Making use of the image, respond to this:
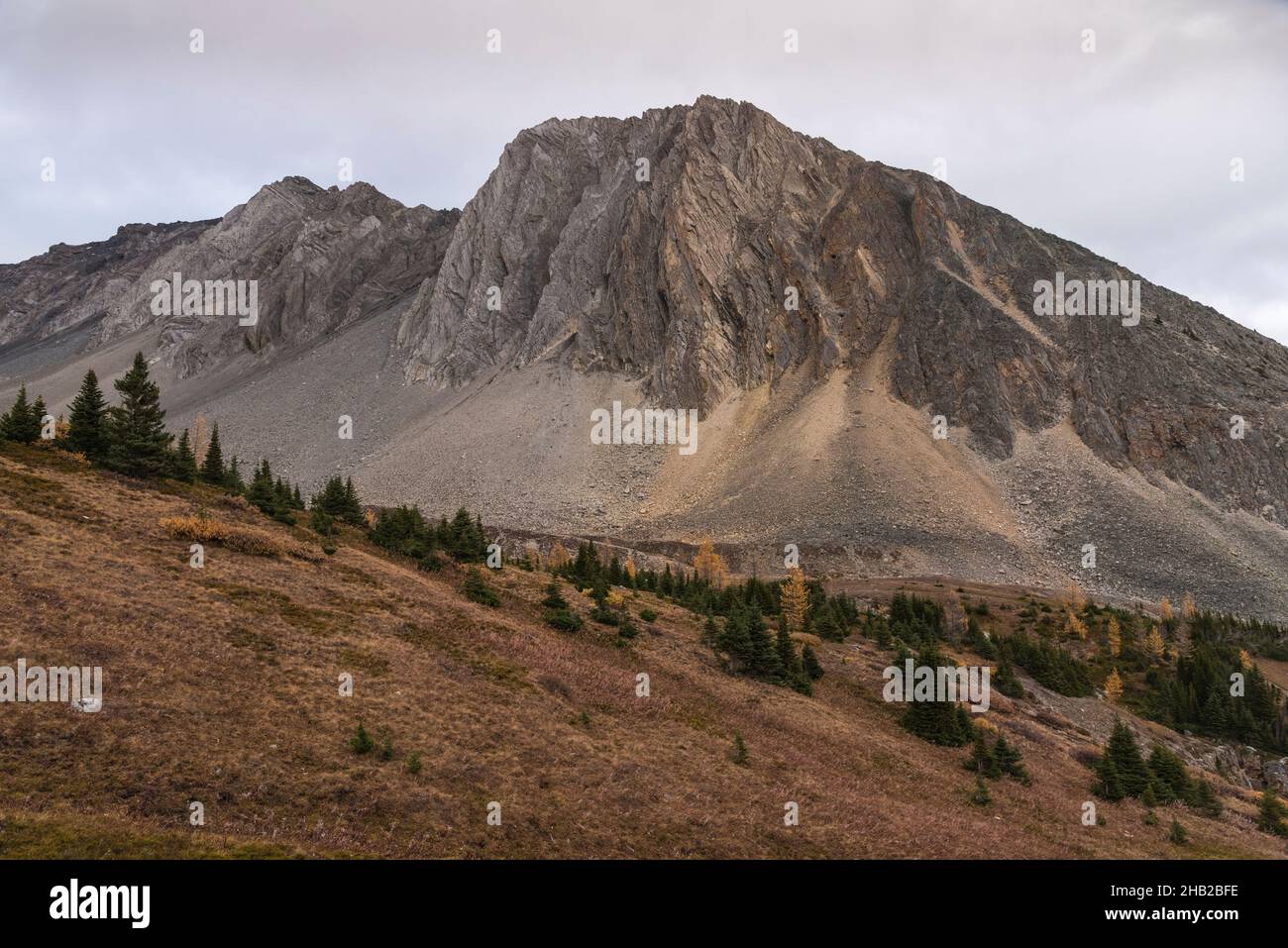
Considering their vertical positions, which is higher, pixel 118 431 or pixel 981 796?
pixel 118 431

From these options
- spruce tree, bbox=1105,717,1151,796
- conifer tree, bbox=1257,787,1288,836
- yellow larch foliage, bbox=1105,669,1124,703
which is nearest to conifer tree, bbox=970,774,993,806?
spruce tree, bbox=1105,717,1151,796

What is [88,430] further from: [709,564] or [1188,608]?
[1188,608]

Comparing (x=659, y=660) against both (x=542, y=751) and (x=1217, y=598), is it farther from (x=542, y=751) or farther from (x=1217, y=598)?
(x=1217, y=598)

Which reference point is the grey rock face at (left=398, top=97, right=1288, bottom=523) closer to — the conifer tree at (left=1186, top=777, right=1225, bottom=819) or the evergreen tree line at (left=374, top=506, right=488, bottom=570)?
the evergreen tree line at (left=374, top=506, right=488, bottom=570)

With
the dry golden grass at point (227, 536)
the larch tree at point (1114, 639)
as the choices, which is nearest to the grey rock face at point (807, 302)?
the larch tree at point (1114, 639)

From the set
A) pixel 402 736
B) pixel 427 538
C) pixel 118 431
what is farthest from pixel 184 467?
pixel 402 736
